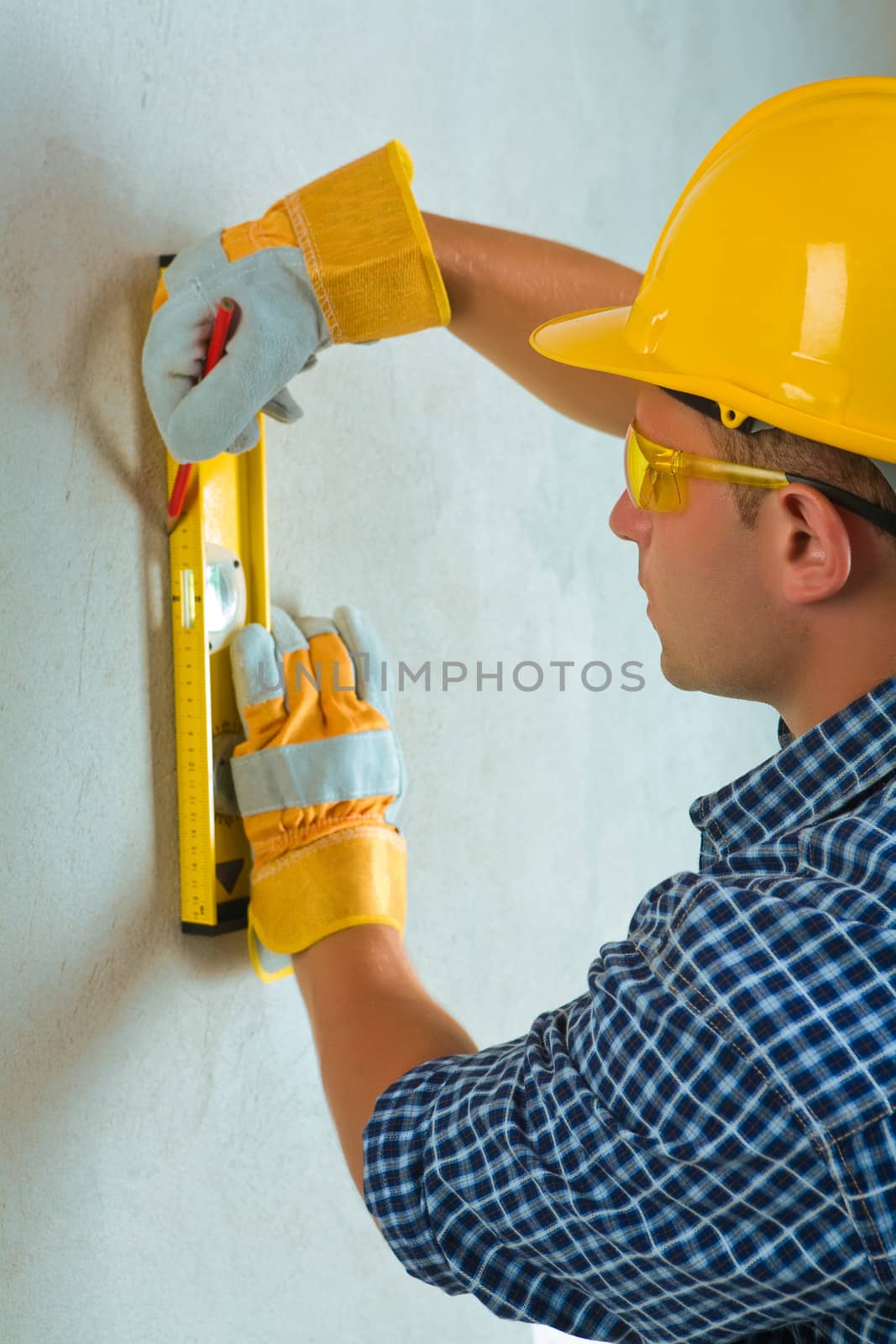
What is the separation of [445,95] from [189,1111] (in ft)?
4.52

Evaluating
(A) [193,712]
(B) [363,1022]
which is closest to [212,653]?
(A) [193,712]

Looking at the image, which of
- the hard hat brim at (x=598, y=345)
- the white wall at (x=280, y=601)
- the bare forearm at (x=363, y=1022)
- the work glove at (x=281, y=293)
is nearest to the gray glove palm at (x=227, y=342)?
the work glove at (x=281, y=293)

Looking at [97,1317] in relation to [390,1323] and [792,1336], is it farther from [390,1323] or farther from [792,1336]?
[792,1336]

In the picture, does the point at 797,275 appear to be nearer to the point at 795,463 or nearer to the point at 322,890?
the point at 795,463

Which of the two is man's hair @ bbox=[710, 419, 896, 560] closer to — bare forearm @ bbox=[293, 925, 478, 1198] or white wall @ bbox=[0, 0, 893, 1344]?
bare forearm @ bbox=[293, 925, 478, 1198]

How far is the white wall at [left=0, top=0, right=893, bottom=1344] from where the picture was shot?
1282 mm

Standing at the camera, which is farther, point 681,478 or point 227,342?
point 227,342

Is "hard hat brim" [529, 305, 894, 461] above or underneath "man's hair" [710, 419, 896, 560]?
above

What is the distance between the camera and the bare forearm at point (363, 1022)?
1131 mm

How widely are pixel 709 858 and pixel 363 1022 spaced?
14.7 inches

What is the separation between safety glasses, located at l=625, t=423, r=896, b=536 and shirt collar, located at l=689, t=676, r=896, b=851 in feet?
0.46

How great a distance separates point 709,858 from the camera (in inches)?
44.1

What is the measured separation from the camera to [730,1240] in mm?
840

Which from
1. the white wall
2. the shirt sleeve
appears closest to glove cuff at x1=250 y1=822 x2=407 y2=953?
the white wall
